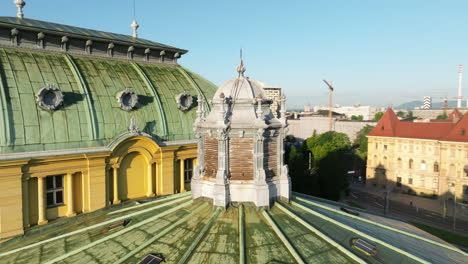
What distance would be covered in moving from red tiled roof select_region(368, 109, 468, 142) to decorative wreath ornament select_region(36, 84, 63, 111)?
294ft

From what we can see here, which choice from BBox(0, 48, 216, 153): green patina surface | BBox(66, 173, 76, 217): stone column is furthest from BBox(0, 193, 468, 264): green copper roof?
BBox(0, 48, 216, 153): green patina surface

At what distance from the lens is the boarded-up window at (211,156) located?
19.5 metres

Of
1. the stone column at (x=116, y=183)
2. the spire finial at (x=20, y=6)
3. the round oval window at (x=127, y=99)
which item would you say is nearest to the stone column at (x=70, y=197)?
the stone column at (x=116, y=183)

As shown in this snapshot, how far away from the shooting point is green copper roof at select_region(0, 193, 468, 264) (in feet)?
50.1

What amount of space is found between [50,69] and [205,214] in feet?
67.3

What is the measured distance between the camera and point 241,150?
19.0 meters

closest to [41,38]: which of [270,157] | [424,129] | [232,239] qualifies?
[270,157]

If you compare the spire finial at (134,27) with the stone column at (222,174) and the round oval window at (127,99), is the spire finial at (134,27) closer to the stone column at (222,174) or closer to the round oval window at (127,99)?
the round oval window at (127,99)

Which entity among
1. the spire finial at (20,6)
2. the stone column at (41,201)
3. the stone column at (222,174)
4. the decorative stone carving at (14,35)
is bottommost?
the stone column at (41,201)

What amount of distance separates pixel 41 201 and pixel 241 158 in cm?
1754

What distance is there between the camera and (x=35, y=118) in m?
25.9

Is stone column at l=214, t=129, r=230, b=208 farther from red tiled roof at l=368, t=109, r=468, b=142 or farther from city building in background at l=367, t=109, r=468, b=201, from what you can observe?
red tiled roof at l=368, t=109, r=468, b=142

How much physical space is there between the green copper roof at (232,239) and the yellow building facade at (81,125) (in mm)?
6625

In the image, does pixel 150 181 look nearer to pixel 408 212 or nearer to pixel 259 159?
pixel 259 159
